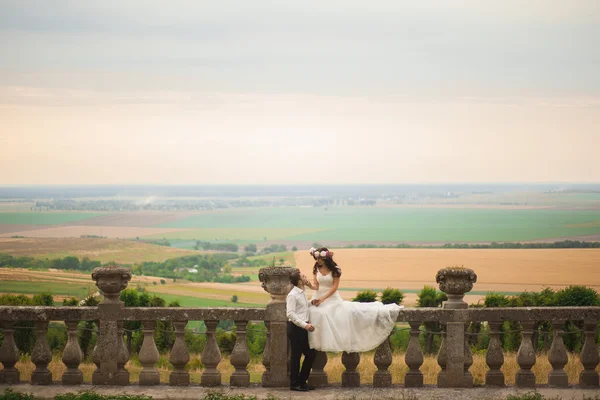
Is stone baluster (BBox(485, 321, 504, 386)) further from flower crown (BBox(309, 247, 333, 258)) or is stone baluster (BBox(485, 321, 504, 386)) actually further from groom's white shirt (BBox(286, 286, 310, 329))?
groom's white shirt (BBox(286, 286, 310, 329))

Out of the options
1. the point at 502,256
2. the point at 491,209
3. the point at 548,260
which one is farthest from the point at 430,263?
the point at 491,209

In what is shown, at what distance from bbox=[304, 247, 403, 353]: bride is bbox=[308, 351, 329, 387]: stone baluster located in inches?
17.0

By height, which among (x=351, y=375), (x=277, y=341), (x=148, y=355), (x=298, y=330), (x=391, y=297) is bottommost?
(x=391, y=297)

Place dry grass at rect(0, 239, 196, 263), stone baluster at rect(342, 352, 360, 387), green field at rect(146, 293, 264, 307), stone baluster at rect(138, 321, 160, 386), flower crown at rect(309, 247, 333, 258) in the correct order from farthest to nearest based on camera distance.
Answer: dry grass at rect(0, 239, 196, 263)
green field at rect(146, 293, 264, 307)
stone baluster at rect(138, 321, 160, 386)
stone baluster at rect(342, 352, 360, 387)
flower crown at rect(309, 247, 333, 258)

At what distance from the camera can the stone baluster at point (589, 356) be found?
12.3 m

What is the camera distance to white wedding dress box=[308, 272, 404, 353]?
39.6 ft

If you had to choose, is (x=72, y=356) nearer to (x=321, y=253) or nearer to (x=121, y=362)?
(x=121, y=362)

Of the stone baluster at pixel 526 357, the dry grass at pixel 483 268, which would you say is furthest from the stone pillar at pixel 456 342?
the dry grass at pixel 483 268

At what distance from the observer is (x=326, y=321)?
12086 millimetres

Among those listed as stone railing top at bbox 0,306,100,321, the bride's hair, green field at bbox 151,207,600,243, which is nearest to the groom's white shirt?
the bride's hair

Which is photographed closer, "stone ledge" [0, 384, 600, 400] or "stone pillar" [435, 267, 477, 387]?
"stone ledge" [0, 384, 600, 400]

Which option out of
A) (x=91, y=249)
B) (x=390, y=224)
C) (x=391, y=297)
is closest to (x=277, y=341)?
(x=391, y=297)

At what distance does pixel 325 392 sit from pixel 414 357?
1443 mm

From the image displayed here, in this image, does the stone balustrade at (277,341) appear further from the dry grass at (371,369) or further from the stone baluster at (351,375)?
the dry grass at (371,369)
